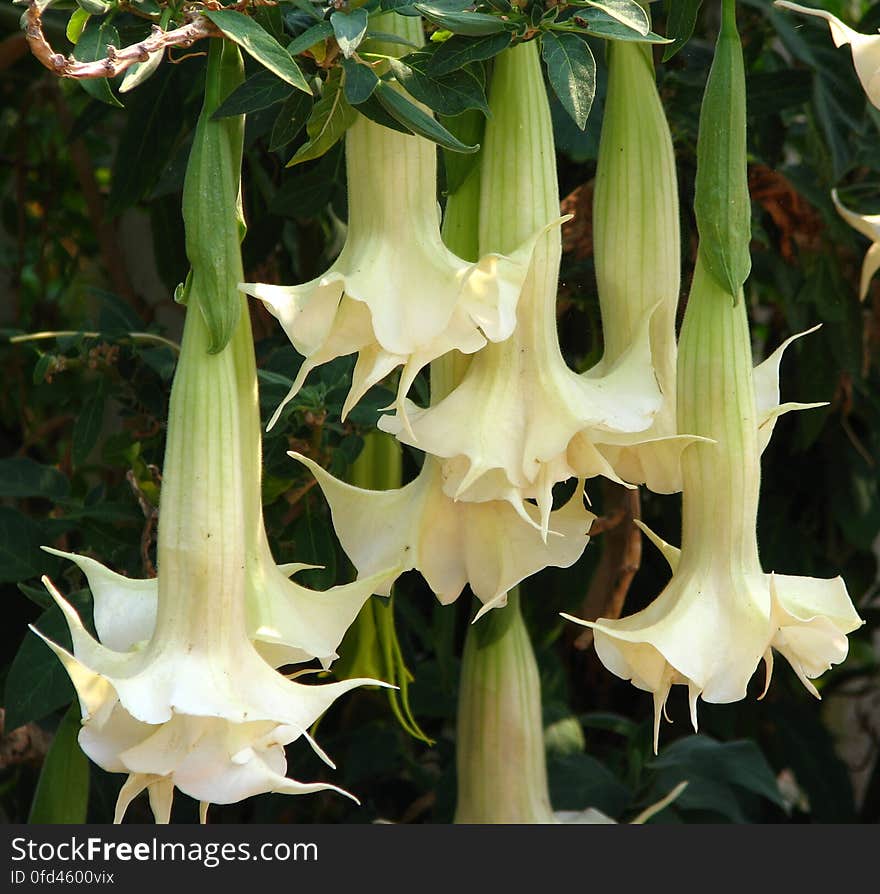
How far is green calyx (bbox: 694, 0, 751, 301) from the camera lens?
2.13 ft

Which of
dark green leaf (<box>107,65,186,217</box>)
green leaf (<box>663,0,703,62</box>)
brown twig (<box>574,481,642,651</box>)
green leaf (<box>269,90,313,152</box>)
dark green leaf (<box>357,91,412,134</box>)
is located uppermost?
dark green leaf (<box>107,65,186,217</box>)

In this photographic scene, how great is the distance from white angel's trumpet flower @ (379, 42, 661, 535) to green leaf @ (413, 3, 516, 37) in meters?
0.05

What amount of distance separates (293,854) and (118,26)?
20.7 inches

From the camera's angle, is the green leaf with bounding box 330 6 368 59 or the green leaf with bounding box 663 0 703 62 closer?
the green leaf with bounding box 330 6 368 59

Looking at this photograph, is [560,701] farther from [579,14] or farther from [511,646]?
[579,14]

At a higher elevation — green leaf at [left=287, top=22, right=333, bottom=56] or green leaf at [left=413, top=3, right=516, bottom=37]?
→ green leaf at [left=413, top=3, right=516, bottom=37]

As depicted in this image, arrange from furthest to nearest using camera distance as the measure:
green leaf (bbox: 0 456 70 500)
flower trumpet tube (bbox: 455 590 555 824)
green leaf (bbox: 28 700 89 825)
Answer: green leaf (bbox: 0 456 70 500) → flower trumpet tube (bbox: 455 590 555 824) → green leaf (bbox: 28 700 89 825)

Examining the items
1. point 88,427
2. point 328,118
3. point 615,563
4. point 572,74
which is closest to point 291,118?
point 328,118

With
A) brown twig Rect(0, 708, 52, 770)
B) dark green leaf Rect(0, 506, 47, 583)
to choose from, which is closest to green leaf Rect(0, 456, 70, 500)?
dark green leaf Rect(0, 506, 47, 583)

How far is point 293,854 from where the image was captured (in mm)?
812

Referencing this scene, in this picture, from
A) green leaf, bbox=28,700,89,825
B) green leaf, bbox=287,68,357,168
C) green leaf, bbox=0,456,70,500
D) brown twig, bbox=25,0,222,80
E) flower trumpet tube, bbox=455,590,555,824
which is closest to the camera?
brown twig, bbox=25,0,222,80

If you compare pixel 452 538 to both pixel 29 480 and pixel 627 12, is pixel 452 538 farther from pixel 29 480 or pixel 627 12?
pixel 29 480

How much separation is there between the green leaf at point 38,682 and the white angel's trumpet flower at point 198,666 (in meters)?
0.29

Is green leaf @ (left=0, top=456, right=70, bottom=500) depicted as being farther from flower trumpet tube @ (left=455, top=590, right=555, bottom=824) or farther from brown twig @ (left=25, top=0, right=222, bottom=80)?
brown twig @ (left=25, top=0, right=222, bottom=80)
